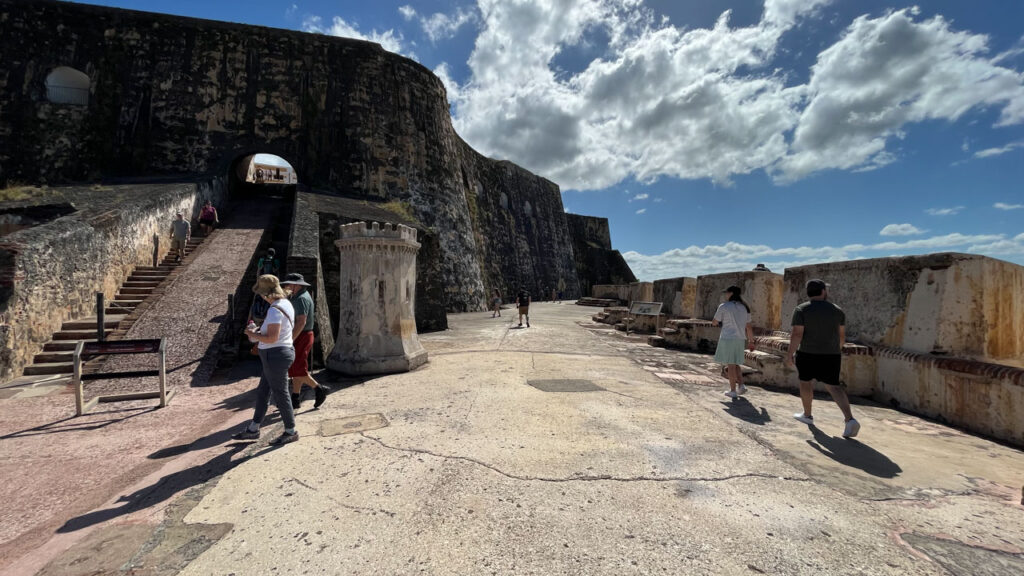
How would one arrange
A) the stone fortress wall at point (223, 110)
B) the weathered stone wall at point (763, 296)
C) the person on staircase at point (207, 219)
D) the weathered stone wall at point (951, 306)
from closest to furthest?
the weathered stone wall at point (951, 306), the weathered stone wall at point (763, 296), the person on staircase at point (207, 219), the stone fortress wall at point (223, 110)

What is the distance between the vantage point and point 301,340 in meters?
4.35

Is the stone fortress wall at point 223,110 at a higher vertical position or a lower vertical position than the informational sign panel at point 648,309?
higher

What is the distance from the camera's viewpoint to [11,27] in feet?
45.5

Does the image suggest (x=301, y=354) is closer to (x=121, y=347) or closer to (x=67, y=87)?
(x=121, y=347)

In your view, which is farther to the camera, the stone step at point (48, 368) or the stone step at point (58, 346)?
the stone step at point (58, 346)

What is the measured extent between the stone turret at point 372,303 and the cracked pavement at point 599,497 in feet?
5.10

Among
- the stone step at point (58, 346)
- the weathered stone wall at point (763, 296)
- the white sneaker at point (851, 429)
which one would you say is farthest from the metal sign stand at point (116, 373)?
the weathered stone wall at point (763, 296)

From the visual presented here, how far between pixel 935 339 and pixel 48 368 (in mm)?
11378

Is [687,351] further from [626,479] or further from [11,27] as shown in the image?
[11,27]

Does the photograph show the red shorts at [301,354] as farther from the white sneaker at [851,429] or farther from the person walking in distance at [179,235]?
A: the person walking in distance at [179,235]

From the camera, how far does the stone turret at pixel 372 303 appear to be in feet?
18.5

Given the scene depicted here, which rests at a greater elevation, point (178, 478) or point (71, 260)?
point (71, 260)

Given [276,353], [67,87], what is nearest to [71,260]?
[276,353]

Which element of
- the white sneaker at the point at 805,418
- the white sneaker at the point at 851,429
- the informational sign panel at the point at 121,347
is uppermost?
the informational sign panel at the point at 121,347
